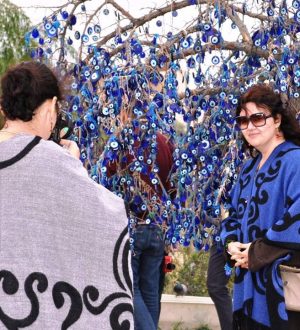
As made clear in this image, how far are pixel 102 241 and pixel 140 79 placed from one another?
1304 mm

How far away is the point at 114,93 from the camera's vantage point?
13.1 feet

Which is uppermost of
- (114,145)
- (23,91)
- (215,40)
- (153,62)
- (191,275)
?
(215,40)

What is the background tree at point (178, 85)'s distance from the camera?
159 inches

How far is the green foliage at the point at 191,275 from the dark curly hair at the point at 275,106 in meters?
3.88

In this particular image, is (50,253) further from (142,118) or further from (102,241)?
(142,118)

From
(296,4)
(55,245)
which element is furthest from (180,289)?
(55,245)

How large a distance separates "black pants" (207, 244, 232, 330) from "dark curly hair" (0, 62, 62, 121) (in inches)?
82.7

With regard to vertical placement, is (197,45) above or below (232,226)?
above

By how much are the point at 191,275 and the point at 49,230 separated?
509cm

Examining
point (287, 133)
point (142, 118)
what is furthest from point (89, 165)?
point (287, 133)

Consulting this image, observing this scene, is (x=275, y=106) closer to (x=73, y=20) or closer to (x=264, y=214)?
(x=264, y=214)

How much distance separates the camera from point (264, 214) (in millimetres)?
3723

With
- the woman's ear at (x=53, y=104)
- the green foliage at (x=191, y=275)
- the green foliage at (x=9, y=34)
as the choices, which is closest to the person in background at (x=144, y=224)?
the woman's ear at (x=53, y=104)

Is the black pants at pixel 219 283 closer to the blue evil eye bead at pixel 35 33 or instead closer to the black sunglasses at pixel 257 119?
the black sunglasses at pixel 257 119
